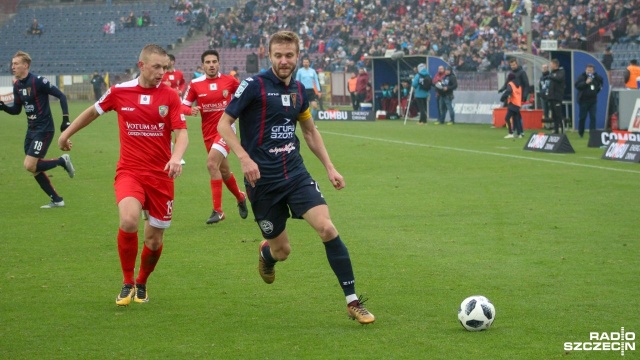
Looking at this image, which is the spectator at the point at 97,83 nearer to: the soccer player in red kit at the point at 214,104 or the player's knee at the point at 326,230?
the soccer player in red kit at the point at 214,104

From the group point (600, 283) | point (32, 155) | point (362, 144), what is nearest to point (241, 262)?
point (600, 283)

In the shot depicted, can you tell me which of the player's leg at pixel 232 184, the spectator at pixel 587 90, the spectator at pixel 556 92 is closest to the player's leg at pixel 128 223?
the player's leg at pixel 232 184

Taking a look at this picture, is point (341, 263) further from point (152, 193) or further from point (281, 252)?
point (152, 193)

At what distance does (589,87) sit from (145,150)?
20.5 metres

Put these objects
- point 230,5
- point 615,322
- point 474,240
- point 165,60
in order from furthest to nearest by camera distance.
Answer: point 230,5 < point 474,240 < point 165,60 < point 615,322

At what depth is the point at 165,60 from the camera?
806 centimetres

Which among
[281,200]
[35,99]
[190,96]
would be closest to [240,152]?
[281,200]

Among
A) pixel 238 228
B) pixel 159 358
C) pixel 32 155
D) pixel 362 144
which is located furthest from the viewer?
pixel 362 144

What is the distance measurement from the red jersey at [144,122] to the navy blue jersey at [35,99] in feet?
19.9

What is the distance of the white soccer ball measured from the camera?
685cm

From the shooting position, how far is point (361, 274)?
9227mm

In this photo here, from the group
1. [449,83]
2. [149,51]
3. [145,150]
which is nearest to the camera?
[149,51]

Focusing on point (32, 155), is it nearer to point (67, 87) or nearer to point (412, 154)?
point (412, 154)

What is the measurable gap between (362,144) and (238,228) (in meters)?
13.7
